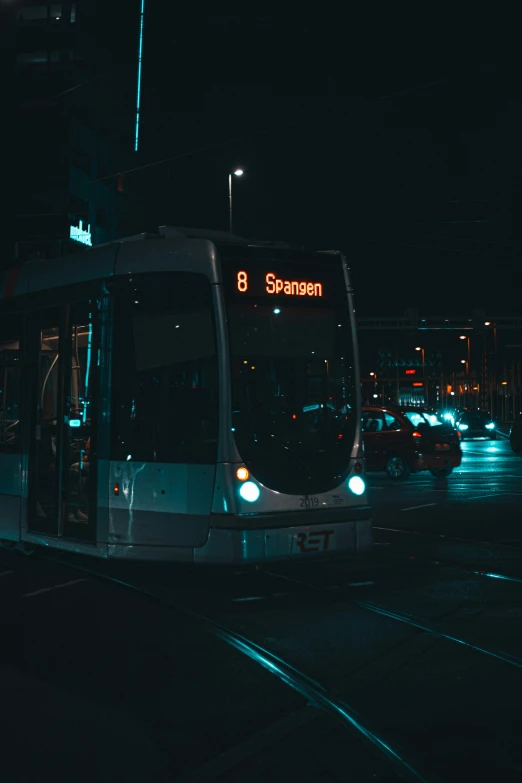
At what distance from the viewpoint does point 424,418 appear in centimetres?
2320

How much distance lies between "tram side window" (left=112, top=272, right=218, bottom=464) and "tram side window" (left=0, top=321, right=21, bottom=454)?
85.9 inches

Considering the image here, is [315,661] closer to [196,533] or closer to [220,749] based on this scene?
[220,749]

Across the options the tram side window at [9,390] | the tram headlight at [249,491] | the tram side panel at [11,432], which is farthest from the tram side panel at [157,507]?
the tram side window at [9,390]

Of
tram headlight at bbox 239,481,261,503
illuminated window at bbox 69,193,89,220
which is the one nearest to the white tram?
tram headlight at bbox 239,481,261,503

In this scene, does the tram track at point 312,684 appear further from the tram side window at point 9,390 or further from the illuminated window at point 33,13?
the illuminated window at point 33,13

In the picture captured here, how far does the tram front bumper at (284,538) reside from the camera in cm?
848

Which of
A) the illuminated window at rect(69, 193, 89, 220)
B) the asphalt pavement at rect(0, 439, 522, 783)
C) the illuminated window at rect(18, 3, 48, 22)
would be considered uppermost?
the illuminated window at rect(18, 3, 48, 22)

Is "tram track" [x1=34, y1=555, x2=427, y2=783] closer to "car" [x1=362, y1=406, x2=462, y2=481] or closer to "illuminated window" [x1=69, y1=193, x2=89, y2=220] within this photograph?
"car" [x1=362, y1=406, x2=462, y2=481]

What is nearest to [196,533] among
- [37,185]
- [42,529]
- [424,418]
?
[42,529]

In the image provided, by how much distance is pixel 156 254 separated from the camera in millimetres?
9141

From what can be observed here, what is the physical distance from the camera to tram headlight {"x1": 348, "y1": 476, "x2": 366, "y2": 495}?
30.6ft

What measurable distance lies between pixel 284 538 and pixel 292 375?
56.2 inches

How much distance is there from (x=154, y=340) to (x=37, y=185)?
150 ft

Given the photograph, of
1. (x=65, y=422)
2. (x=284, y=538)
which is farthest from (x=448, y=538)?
(x=65, y=422)
